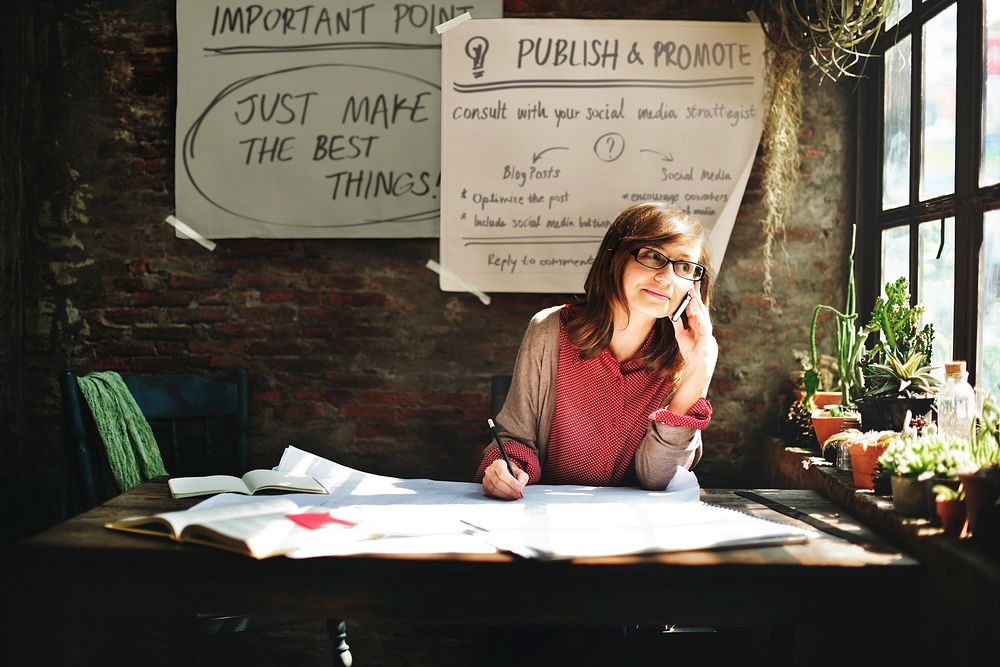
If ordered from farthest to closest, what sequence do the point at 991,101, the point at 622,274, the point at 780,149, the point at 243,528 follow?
the point at 780,149 → the point at 622,274 → the point at 991,101 → the point at 243,528

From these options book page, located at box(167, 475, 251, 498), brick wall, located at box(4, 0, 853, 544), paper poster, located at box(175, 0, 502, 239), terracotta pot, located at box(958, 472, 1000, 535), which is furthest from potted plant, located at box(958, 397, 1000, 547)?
paper poster, located at box(175, 0, 502, 239)

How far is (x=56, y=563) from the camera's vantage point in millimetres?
1426

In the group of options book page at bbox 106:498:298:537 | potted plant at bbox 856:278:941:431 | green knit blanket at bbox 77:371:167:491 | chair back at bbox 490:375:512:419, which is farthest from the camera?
chair back at bbox 490:375:512:419

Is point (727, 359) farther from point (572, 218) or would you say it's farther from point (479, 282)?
point (479, 282)

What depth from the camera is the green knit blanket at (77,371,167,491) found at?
2590mm

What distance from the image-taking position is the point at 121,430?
8.76 ft

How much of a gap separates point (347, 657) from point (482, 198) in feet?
5.43

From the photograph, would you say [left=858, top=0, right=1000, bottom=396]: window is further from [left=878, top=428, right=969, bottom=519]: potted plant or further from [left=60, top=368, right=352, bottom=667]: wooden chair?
[left=60, top=368, right=352, bottom=667]: wooden chair

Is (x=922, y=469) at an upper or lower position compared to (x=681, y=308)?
lower

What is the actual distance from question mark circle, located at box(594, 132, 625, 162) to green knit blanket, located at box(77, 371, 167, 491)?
6.12 ft

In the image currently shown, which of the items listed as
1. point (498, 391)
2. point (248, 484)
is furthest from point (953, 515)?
point (498, 391)

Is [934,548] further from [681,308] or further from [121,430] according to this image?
[121,430]

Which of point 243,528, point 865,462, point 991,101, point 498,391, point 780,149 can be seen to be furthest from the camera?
point 780,149

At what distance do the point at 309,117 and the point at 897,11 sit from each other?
2.09 metres
